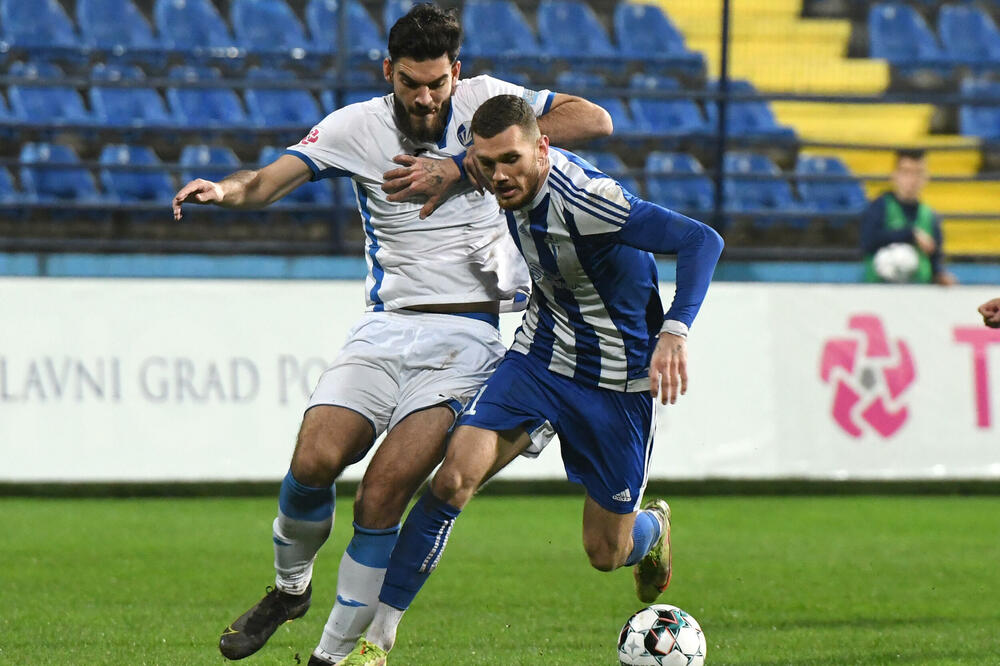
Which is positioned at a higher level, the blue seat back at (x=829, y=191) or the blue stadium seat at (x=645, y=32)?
the blue stadium seat at (x=645, y=32)

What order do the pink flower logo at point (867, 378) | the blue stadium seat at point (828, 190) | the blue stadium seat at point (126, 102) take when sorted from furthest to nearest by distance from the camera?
the blue stadium seat at point (828, 190), the blue stadium seat at point (126, 102), the pink flower logo at point (867, 378)

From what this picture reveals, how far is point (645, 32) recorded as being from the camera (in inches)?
551

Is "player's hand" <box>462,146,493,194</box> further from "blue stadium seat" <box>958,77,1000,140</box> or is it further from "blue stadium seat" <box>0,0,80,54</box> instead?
"blue stadium seat" <box>958,77,1000,140</box>

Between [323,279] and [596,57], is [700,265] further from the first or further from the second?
[596,57]

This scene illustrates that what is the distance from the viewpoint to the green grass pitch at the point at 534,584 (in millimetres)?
5277

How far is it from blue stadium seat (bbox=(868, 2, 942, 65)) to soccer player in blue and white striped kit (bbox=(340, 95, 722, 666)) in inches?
418

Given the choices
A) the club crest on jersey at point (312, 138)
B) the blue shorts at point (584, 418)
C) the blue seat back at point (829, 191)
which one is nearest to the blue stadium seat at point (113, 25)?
the blue seat back at point (829, 191)

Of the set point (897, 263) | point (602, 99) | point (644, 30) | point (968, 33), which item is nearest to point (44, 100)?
point (602, 99)

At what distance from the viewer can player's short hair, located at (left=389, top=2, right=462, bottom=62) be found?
16.0 ft

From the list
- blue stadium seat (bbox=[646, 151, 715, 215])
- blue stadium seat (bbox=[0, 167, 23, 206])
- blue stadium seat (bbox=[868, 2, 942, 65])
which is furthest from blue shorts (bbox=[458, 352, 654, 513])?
blue stadium seat (bbox=[868, 2, 942, 65])

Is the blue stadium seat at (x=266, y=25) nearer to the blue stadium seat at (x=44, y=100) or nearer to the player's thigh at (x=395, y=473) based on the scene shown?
the blue stadium seat at (x=44, y=100)

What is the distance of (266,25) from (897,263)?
618cm

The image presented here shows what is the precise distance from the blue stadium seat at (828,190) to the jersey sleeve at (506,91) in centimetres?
739

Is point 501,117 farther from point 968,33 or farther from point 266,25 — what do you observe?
point 968,33
